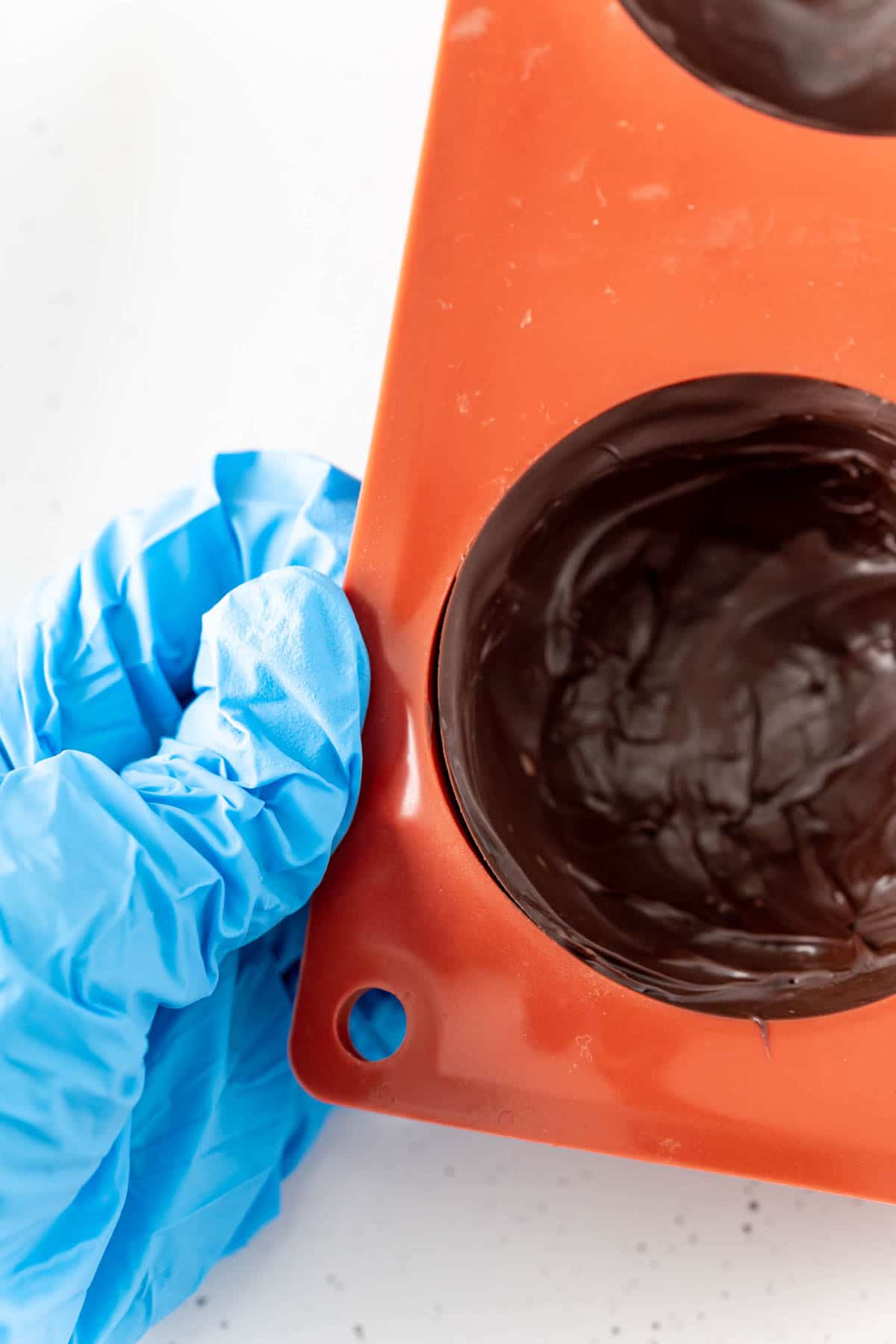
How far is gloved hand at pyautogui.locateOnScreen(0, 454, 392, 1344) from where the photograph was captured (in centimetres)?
63

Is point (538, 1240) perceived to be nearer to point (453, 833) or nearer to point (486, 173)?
point (453, 833)

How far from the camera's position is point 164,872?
0.66 metres

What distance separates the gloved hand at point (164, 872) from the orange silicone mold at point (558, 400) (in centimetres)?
6

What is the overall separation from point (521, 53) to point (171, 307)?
0.45 metres

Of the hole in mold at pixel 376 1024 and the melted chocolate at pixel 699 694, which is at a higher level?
the melted chocolate at pixel 699 694

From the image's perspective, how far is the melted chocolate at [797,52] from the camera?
27.4 inches

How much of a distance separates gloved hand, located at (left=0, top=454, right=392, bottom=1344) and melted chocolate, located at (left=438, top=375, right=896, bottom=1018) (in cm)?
12

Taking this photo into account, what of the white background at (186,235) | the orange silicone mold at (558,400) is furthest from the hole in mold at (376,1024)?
the white background at (186,235)

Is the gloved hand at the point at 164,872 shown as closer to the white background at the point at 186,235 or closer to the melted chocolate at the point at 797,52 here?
the white background at the point at 186,235

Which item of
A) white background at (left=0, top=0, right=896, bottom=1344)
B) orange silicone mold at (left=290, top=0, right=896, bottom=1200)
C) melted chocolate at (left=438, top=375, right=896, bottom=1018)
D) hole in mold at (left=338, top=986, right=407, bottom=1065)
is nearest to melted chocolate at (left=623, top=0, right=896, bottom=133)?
orange silicone mold at (left=290, top=0, right=896, bottom=1200)

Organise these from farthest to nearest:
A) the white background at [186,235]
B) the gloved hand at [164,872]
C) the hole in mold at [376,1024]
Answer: the white background at [186,235] → the hole in mold at [376,1024] → the gloved hand at [164,872]

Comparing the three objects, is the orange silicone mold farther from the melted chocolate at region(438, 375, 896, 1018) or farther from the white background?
the white background

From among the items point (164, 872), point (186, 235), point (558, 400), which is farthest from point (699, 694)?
point (186, 235)

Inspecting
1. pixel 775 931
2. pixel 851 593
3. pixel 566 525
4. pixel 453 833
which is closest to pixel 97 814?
pixel 453 833
